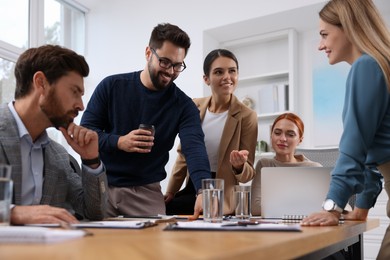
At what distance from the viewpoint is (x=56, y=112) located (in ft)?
5.36

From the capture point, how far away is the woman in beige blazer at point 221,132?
2572 millimetres

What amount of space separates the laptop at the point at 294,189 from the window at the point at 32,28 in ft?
11.0

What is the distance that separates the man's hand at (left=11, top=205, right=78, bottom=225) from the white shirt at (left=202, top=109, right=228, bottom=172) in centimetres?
150

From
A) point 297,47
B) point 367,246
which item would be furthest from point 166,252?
point 297,47

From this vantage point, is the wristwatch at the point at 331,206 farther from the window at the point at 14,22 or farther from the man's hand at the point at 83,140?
the window at the point at 14,22

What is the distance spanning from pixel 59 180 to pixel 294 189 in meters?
0.85

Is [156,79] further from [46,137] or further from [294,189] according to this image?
[294,189]

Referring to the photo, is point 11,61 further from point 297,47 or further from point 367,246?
point 367,246

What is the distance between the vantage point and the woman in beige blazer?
101 inches

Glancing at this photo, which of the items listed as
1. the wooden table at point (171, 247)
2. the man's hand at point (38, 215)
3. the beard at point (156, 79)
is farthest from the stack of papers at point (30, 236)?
the beard at point (156, 79)

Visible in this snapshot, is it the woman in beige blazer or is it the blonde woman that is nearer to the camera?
the blonde woman

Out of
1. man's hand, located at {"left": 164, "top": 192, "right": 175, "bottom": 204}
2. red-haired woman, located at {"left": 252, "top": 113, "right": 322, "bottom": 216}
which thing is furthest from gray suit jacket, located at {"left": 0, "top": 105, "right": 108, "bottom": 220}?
red-haired woman, located at {"left": 252, "top": 113, "right": 322, "bottom": 216}

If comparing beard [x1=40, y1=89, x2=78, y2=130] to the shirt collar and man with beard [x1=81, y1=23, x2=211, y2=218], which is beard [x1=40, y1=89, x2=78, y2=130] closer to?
the shirt collar

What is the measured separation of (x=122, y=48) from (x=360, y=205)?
4.45 m
